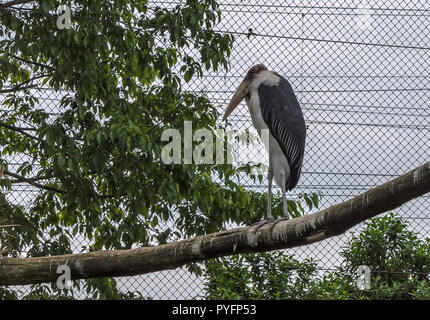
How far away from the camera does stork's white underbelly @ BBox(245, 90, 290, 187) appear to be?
3660 mm

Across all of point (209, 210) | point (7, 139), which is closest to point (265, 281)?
point (209, 210)

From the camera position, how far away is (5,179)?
4062mm

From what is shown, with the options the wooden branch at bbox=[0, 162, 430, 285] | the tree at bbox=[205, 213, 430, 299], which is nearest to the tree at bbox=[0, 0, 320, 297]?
the tree at bbox=[205, 213, 430, 299]

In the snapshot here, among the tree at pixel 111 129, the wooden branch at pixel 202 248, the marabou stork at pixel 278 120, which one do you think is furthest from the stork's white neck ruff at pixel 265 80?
the wooden branch at pixel 202 248

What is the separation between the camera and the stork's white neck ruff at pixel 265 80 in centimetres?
367

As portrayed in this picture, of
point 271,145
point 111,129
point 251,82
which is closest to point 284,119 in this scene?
point 271,145

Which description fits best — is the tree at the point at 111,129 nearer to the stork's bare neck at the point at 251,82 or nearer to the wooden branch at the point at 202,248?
the stork's bare neck at the point at 251,82

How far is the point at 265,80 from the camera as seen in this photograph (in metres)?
3.70

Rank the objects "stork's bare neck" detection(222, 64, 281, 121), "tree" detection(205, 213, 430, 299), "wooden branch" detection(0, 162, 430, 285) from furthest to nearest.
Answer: "tree" detection(205, 213, 430, 299), "stork's bare neck" detection(222, 64, 281, 121), "wooden branch" detection(0, 162, 430, 285)

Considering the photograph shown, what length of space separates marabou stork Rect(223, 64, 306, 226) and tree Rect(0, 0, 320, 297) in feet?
1.62

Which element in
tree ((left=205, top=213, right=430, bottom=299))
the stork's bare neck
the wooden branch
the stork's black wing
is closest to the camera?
the wooden branch

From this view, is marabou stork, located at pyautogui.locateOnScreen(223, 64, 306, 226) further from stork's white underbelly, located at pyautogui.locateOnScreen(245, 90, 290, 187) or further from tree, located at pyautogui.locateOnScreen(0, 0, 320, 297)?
tree, located at pyautogui.locateOnScreen(0, 0, 320, 297)

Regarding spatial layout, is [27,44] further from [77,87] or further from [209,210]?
[209,210]

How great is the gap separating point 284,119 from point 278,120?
0.03 m
